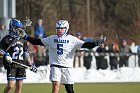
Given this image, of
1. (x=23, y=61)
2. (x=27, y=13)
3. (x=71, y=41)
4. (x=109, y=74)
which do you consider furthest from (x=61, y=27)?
(x=27, y=13)

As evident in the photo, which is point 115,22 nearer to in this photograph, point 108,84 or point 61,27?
point 108,84

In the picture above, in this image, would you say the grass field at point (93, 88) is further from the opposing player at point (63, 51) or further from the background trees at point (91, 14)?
the background trees at point (91, 14)

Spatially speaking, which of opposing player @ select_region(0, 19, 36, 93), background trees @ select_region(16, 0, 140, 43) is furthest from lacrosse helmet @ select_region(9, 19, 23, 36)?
background trees @ select_region(16, 0, 140, 43)

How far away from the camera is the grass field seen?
18.5m

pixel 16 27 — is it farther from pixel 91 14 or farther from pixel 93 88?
pixel 91 14

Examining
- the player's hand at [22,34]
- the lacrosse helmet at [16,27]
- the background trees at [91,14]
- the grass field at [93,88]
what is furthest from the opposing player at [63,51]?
the background trees at [91,14]

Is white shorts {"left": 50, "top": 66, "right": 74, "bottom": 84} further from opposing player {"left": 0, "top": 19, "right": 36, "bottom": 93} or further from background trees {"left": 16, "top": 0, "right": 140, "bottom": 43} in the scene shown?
background trees {"left": 16, "top": 0, "right": 140, "bottom": 43}

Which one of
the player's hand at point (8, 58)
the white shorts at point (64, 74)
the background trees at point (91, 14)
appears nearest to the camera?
the white shorts at point (64, 74)

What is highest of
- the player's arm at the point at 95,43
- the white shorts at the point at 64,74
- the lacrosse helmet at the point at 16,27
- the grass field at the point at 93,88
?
the lacrosse helmet at the point at 16,27

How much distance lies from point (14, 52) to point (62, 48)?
131cm

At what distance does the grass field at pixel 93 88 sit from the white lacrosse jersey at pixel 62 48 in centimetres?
416

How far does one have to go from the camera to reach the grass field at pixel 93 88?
60.6 ft

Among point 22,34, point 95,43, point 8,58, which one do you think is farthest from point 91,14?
point 95,43

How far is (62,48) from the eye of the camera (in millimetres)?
14219
